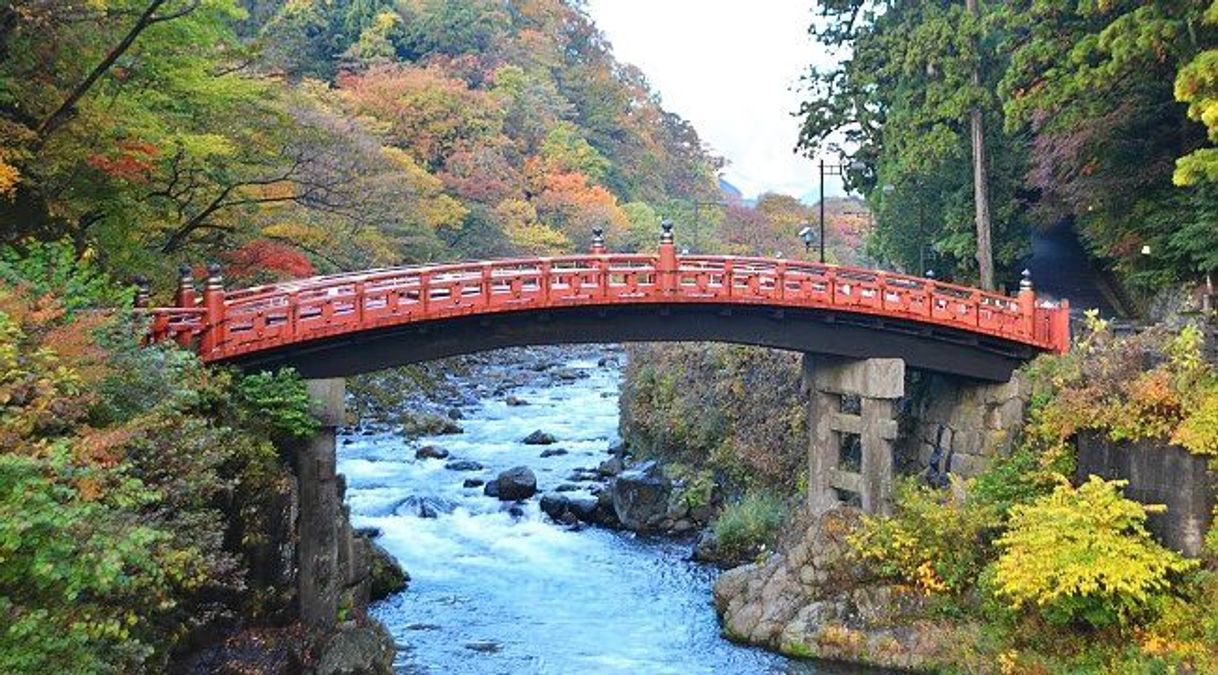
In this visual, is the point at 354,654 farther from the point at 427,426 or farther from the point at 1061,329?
the point at 427,426

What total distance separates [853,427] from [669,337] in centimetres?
511

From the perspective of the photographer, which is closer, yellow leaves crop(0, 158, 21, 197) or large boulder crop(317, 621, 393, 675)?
yellow leaves crop(0, 158, 21, 197)

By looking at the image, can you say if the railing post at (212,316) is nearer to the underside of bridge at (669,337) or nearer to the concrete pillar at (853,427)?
the underside of bridge at (669,337)

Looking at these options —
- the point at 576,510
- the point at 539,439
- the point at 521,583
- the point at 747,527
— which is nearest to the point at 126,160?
the point at 521,583

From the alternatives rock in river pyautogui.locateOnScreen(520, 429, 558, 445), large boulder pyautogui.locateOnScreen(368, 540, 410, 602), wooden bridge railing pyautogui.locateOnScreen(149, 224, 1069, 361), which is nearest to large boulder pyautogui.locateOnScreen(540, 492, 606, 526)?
large boulder pyautogui.locateOnScreen(368, 540, 410, 602)

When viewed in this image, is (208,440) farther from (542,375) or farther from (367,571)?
(542,375)

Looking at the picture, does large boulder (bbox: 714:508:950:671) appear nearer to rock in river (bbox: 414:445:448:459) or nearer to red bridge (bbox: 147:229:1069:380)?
red bridge (bbox: 147:229:1069:380)

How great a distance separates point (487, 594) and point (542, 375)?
3202 cm

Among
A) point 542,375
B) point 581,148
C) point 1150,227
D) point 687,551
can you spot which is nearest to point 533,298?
point 687,551

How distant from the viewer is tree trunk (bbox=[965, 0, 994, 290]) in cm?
2817

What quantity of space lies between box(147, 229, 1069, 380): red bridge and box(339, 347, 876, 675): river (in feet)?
20.4

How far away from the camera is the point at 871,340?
2327cm

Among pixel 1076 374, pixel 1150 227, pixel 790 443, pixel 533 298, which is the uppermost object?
pixel 1150 227

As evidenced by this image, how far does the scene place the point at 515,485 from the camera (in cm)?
3130
